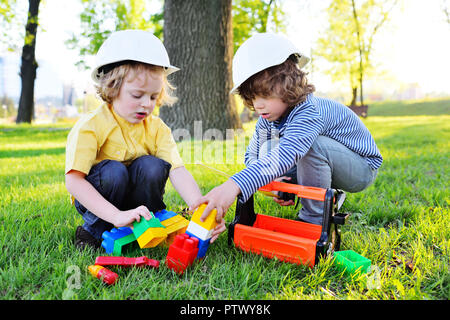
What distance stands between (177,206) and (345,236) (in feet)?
Answer: 3.86

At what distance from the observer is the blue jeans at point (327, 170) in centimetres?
199

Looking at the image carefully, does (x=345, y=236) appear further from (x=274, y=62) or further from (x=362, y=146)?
(x=274, y=62)

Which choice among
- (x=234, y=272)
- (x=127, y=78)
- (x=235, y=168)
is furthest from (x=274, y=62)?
(x=235, y=168)

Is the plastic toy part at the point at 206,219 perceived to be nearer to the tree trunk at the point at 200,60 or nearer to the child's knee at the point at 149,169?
the child's knee at the point at 149,169

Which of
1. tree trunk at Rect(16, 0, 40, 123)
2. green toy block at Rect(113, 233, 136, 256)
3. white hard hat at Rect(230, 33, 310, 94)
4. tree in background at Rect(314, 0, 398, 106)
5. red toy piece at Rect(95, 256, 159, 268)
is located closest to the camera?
red toy piece at Rect(95, 256, 159, 268)

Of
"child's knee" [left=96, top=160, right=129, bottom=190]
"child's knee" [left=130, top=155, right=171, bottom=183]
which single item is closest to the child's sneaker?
"child's knee" [left=96, top=160, right=129, bottom=190]

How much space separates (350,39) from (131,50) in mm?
26782

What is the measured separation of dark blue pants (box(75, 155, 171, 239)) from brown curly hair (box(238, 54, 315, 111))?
661mm

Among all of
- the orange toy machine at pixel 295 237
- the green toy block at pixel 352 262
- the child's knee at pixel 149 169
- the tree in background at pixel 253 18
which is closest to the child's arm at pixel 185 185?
the child's knee at pixel 149 169

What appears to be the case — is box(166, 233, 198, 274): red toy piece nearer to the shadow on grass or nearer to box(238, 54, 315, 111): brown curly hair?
box(238, 54, 315, 111): brown curly hair

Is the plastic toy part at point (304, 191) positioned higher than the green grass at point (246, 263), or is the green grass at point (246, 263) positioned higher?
the plastic toy part at point (304, 191)

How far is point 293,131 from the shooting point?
5.87 feet

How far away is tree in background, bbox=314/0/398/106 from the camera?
24.3 m

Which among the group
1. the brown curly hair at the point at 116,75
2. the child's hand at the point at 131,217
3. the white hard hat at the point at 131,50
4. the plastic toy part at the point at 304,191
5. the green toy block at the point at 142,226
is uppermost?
the white hard hat at the point at 131,50
